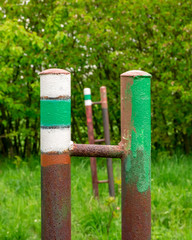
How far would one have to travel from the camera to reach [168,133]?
25.6 feet

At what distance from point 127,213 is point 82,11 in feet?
17.9

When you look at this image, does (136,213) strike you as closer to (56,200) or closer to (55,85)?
(56,200)

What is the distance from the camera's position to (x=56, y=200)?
4.71 ft

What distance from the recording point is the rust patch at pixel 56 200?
1431mm

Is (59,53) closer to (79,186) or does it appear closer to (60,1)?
(60,1)

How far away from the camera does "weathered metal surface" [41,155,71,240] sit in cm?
143

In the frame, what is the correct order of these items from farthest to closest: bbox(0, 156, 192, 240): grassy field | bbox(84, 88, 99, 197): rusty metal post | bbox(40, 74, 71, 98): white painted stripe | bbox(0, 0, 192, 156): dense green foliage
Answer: bbox(0, 0, 192, 156): dense green foliage, bbox(84, 88, 99, 197): rusty metal post, bbox(0, 156, 192, 240): grassy field, bbox(40, 74, 71, 98): white painted stripe

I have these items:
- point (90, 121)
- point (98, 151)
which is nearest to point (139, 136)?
point (98, 151)

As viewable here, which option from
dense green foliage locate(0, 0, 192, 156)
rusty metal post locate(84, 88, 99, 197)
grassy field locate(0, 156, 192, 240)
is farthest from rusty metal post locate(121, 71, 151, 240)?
dense green foliage locate(0, 0, 192, 156)

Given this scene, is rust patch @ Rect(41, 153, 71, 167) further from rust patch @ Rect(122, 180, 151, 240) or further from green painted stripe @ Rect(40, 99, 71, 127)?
rust patch @ Rect(122, 180, 151, 240)

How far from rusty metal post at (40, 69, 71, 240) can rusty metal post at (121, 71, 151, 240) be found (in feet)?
0.70

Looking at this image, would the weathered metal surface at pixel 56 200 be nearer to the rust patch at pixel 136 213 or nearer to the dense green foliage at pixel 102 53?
the rust patch at pixel 136 213

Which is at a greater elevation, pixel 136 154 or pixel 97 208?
pixel 136 154

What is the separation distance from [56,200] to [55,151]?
0.57 ft
